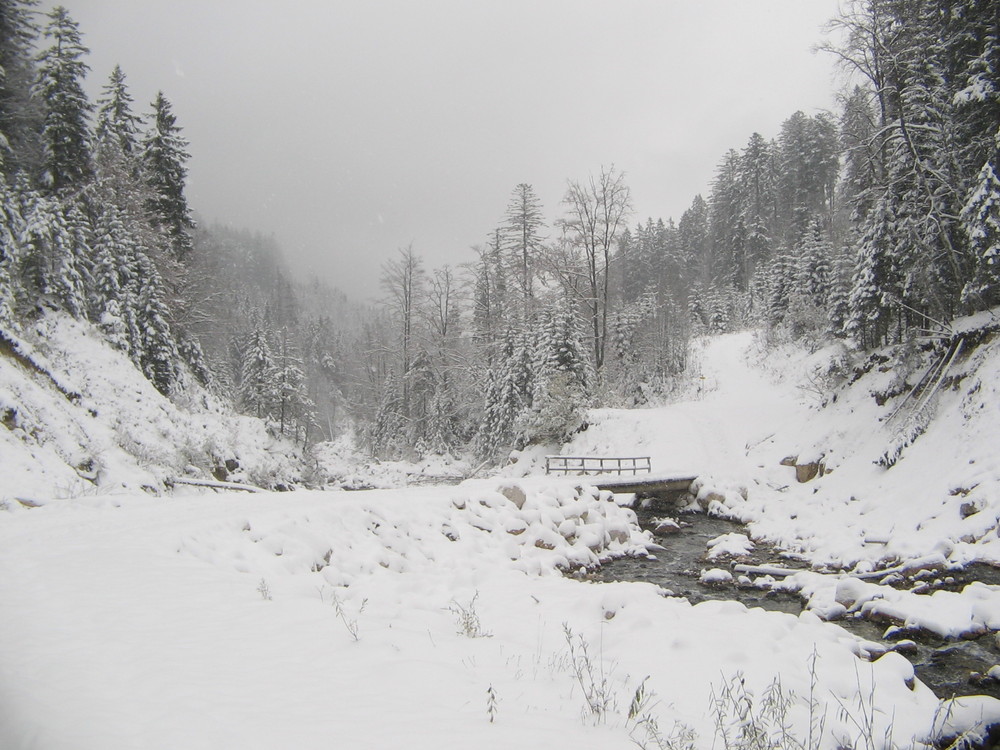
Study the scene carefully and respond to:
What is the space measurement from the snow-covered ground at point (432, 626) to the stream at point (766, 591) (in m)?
0.53

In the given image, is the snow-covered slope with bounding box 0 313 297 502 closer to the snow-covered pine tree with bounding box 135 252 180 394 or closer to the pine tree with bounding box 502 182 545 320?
the snow-covered pine tree with bounding box 135 252 180 394

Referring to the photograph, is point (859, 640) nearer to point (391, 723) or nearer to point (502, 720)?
point (502, 720)

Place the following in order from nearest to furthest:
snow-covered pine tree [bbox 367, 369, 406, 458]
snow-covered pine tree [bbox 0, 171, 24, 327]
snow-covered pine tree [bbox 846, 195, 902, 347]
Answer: snow-covered pine tree [bbox 0, 171, 24, 327], snow-covered pine tree [bbox 846, 195, 902, 347], snow-covered pine tree [bbox 367, 369, 406, 458]

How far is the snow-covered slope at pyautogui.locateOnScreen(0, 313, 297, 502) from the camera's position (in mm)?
11430

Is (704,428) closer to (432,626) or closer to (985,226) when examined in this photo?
(985,226)

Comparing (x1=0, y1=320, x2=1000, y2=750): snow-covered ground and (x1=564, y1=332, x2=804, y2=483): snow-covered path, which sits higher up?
(x1=564, y1=332, x2=804, y2=483): snow-covered path

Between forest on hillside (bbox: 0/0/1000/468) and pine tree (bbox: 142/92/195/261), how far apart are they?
0.35 feet

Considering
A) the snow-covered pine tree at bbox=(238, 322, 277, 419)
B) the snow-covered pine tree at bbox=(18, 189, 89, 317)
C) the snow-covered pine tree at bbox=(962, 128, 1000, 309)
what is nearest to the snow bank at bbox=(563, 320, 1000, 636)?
the snow-covered pine tree at bbox=(962, 128, 1000, 309)

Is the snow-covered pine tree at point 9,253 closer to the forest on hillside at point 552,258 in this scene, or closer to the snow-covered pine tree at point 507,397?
the forest on hillside at point 552,258

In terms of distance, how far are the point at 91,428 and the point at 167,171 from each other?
18795 millimetres

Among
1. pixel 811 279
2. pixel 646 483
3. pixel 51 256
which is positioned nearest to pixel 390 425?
pixel 51 256

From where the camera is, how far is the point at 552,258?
30047mm

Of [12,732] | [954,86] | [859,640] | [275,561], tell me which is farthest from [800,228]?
[12,732]

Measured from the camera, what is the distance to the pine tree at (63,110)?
2138 cm
